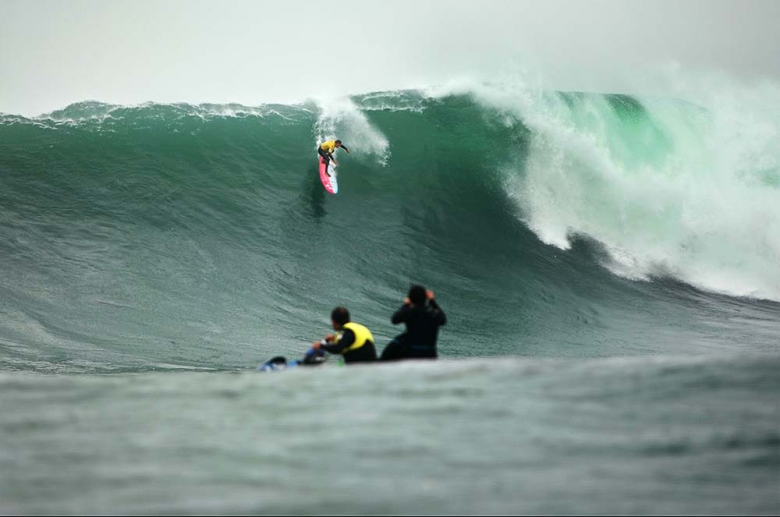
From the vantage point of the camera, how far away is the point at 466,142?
22172mm

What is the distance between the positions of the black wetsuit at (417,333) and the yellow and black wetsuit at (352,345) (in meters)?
0.22

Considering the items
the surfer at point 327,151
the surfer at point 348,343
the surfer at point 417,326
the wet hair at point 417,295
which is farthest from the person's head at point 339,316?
the surfer at point 327,151

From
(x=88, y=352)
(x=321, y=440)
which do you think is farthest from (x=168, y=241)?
(x=321, y=440)

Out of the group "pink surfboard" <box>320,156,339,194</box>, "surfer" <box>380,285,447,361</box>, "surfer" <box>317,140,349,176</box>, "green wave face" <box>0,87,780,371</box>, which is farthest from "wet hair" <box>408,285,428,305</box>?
"surfer" <box>317,140,349,176</box>

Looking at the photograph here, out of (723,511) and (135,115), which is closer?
(723,511)

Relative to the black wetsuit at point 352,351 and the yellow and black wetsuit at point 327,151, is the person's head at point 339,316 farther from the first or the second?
the yellow and black wetsuit at point 327,151

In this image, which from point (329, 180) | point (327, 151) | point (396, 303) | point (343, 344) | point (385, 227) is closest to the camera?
point (343, 344)

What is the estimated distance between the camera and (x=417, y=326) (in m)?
7.82

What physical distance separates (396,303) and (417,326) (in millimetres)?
7265

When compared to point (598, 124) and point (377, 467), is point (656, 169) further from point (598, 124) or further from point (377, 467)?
point (377, 467)

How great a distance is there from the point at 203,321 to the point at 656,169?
14.9 metres

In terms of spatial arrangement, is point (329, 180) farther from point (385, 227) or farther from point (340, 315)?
point (340, 315)

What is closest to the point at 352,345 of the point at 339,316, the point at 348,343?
the point at 348,343

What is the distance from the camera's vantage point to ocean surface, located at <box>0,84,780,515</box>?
5.12 m
